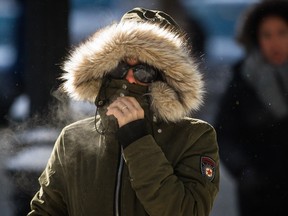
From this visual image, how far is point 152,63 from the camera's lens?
2797 mm

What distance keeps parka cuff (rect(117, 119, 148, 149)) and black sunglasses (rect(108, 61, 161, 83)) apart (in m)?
0.21

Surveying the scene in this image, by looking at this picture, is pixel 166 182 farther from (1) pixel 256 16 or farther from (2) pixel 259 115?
(1) pixel 256 16

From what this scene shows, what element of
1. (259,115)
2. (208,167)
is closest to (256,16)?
(259,115)

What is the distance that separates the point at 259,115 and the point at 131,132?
5.37 ft

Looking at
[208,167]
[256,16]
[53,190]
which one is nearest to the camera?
[208,167]

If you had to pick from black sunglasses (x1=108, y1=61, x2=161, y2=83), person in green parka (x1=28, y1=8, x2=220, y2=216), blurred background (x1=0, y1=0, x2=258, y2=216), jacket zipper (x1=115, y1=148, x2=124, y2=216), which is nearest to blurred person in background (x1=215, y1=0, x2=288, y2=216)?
blurred background (x1=0, y1=0, x2=258, y2=216)

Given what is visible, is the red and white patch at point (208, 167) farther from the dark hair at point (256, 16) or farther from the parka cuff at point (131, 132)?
the dark hair at point (256, 16)

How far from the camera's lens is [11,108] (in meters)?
4.38

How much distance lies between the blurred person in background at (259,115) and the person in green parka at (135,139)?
49.3 inches

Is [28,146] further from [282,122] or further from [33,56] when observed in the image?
[282,122]

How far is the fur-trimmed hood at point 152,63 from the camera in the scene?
2.79 metres

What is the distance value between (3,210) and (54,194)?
1.63m

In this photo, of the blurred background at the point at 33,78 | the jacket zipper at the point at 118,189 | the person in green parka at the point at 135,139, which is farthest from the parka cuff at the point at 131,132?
the blurred background at the point at 33,78

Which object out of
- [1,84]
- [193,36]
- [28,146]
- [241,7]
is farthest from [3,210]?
[241,7]
